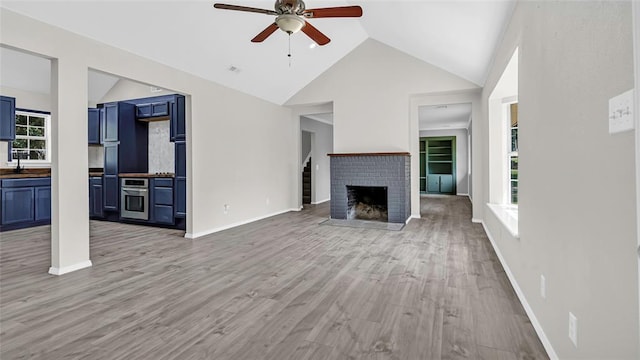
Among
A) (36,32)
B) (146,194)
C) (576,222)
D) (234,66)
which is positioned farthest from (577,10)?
(146,194)

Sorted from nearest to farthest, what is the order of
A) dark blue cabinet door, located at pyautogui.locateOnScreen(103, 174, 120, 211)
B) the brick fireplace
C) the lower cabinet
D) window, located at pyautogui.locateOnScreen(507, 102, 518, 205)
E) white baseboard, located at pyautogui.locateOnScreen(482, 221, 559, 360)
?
white baseboard, located at pyautogui.locateOnScreen(482, 221, 559, 360), window, located at pyautogui.locateOnScreen(507, 102, 518, 205), the brick fireplace, dark blue cabinet door, located at pyautogui.locateOnScreen(103, 174, 120, 211), the lower cabinet

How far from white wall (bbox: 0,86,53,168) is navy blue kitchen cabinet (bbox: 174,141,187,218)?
10.8ft

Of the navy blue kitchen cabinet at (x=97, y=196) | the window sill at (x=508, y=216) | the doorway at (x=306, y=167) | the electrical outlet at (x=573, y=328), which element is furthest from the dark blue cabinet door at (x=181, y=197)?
the electrical outlet at (x=573, y=328)

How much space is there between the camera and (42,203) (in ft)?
18.2

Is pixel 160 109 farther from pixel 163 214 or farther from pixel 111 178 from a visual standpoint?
pixel 163 214

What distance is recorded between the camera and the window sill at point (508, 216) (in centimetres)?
280

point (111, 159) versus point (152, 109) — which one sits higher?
point (152, 109)

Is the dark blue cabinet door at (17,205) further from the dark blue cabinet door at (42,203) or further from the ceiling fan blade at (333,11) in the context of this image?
the ceiling fan blade at (333,11)

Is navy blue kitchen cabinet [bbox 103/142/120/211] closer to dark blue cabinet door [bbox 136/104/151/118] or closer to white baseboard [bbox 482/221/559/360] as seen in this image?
dark blue cabinet door [bbox 136/104/151/118]

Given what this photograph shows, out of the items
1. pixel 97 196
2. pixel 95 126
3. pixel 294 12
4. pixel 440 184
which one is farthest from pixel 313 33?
pixel 440 184

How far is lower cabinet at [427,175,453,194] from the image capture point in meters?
11.5

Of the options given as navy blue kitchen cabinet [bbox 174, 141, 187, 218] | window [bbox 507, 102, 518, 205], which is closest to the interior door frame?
window [bbox 507, 102, 518, 205]

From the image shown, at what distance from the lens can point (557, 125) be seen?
1.57 m

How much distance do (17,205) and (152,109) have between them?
261cm
